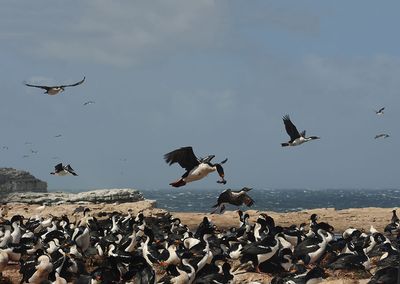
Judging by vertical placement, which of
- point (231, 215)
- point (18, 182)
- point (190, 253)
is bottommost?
point (190, 253)

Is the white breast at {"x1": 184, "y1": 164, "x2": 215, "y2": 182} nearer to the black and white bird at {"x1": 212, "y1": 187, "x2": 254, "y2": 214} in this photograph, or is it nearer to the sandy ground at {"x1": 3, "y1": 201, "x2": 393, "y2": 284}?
the black and white bird at {"x1": 212, "y1": 187, "x2": 254, "y2": 214}

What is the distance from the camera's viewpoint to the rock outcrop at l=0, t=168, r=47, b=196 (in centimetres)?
6115

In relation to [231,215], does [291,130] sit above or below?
above

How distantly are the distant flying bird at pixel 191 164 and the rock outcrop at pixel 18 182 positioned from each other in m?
49.8

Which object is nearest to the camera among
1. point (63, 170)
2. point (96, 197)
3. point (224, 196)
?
point (224, 196)

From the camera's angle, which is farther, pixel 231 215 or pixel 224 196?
pixel 231 215

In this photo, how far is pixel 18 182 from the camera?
204 ft

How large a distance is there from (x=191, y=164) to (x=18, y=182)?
52073 millimetres

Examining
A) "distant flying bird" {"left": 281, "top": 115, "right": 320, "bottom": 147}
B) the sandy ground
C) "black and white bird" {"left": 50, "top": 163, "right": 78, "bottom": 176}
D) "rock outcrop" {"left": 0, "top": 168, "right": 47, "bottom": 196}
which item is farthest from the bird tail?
"rock outcrop" {"left": 0, "top": 168, "right": 47, "bottom": 196}

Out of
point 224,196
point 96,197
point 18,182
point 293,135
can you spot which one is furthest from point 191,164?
point 18,182

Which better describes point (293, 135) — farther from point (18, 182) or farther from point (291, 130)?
point (18, 182)

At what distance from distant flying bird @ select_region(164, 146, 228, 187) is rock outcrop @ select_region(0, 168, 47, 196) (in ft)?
164

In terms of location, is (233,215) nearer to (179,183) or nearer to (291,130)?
(291,130)

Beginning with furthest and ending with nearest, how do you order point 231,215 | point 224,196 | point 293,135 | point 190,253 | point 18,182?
point 18,182, point 231,215, point 293,135, point 190,253, point 224,196
